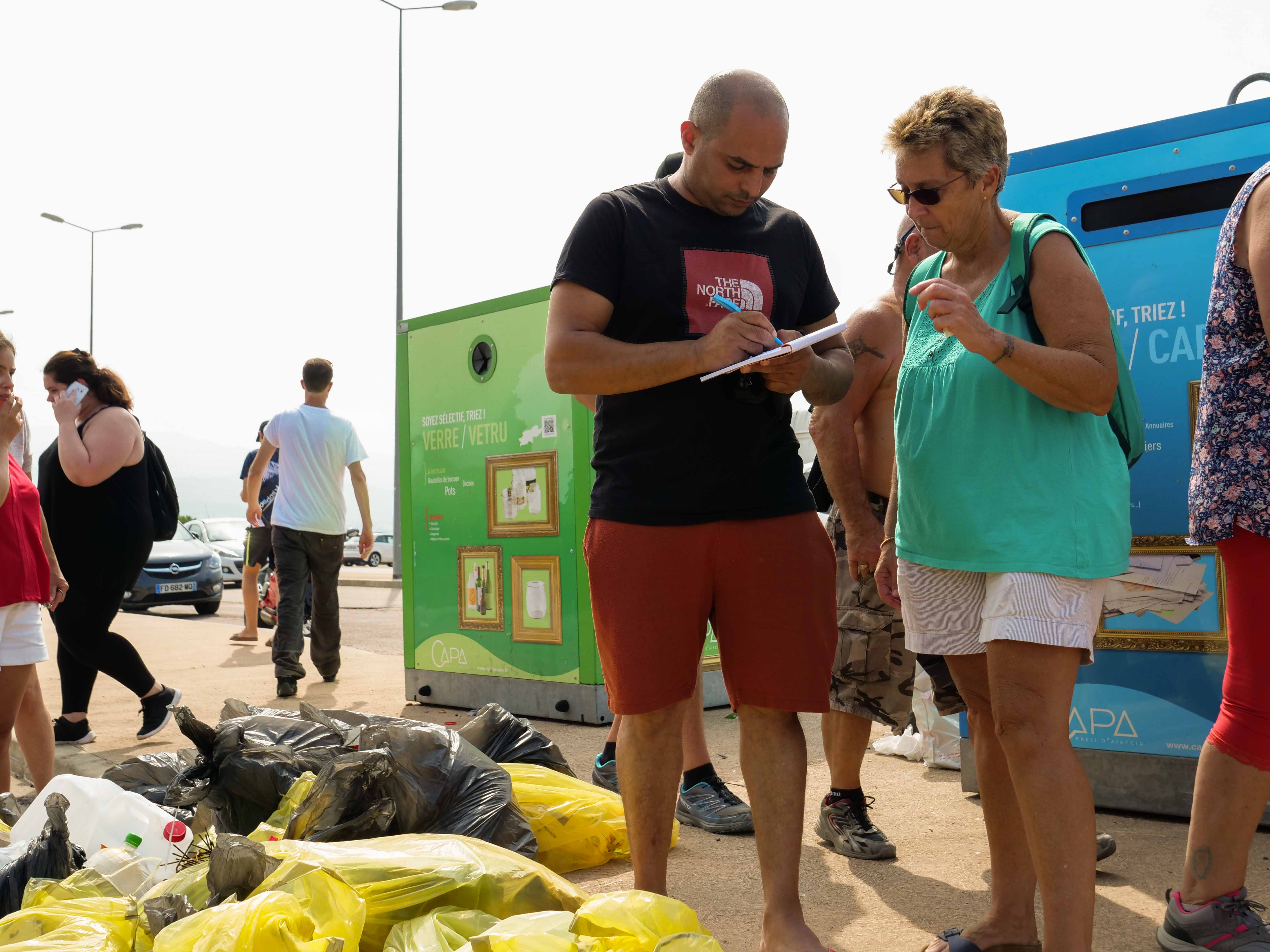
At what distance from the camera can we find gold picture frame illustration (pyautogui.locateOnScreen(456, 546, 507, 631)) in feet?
20.7

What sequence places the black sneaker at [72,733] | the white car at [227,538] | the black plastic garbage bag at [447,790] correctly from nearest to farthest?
the black plastic garbage bag at [447,790], the black sneaker at [72,733], the white car at [227,538]

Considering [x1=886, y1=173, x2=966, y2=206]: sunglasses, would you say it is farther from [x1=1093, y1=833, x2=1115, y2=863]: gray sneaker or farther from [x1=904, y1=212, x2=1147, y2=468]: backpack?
[x1=1093, y1=833, x2=1115, y2=863]: gray sneaker

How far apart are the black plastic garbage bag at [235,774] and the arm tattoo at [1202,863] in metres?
2.14

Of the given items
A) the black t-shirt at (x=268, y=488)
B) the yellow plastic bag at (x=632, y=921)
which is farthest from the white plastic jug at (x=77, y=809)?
the black t-shirt at (x=268, y=488)

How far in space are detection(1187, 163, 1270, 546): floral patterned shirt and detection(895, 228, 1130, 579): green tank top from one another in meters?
0.31

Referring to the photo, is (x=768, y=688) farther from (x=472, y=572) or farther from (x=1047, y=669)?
(x=472, y=572)

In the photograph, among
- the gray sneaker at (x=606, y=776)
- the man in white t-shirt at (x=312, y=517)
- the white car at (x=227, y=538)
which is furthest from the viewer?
the white car at (x=227, y=538)

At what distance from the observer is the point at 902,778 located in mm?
4441

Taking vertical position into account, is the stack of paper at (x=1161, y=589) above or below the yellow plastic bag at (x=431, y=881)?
above

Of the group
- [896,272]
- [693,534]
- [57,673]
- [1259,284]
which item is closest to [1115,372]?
[1259,284]

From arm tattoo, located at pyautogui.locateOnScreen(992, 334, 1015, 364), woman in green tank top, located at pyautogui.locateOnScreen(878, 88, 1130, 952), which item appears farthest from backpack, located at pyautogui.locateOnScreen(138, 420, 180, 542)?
arm tattoo, located at pyautogui.locateOnScreen(992, 334, 1015, 364)

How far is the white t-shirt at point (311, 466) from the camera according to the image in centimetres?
716

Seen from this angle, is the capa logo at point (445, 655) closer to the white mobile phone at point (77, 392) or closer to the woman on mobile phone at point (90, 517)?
the woman on mobile phone at point (90, 517)

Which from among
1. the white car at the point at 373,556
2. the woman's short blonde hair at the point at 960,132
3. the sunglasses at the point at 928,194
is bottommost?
the white car at the point at 373,556
